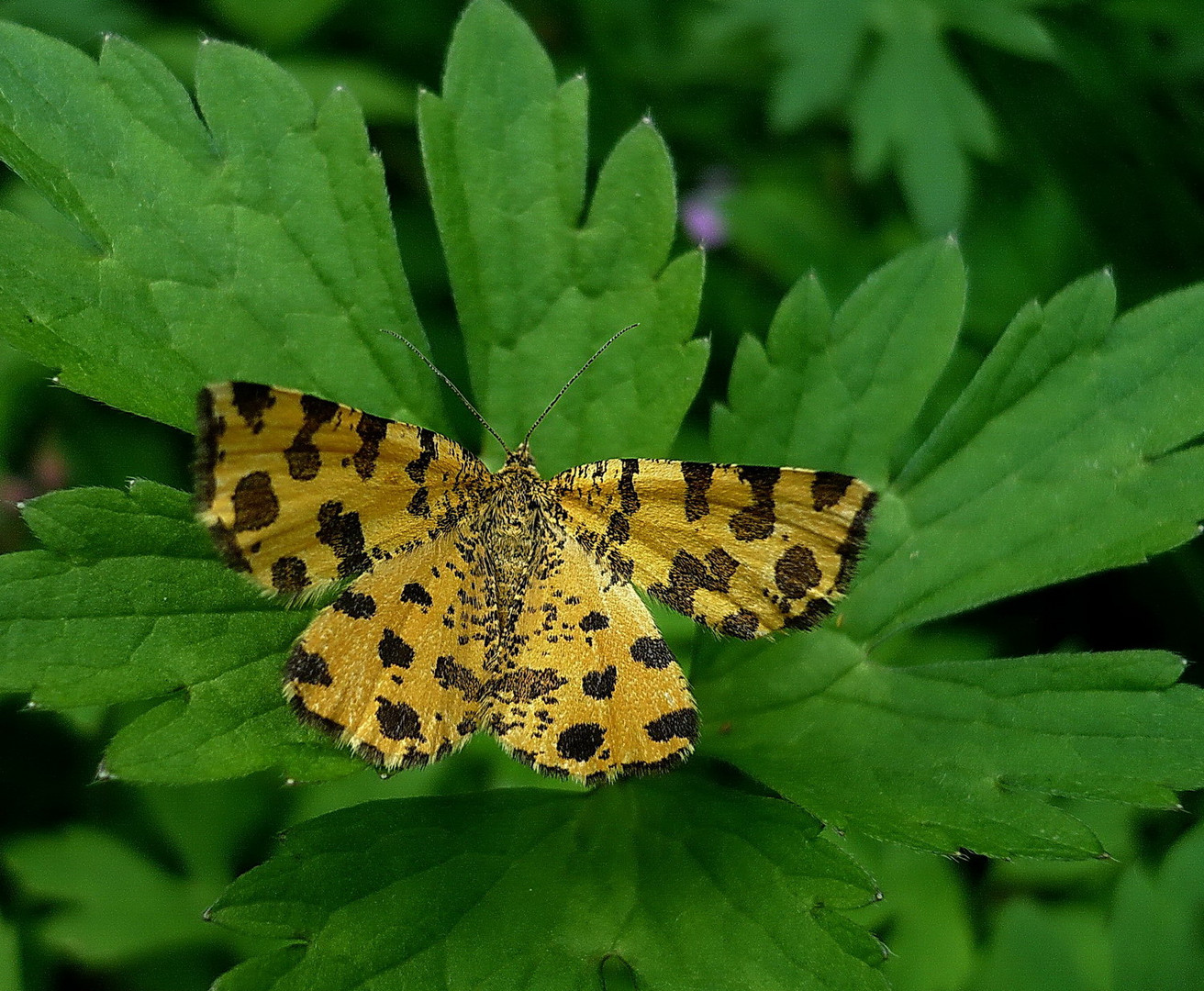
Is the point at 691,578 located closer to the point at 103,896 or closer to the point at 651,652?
the point at 651,652

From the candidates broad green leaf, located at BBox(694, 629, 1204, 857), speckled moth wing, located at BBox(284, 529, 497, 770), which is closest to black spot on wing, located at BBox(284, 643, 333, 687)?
speckled moth wing, located at BBox(284, 529, 497, 770)

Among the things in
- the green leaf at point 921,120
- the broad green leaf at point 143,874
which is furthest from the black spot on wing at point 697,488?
the green leaf at point 921,120

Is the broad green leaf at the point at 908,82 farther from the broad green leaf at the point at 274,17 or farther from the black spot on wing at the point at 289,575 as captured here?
the black spot on wing at the point at 289,575

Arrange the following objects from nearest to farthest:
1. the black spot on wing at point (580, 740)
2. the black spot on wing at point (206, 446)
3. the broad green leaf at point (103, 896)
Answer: the black spot on wing at point (206, 446) < the black spot on wing at point (580, 740) < the broad green leaf at point (103, 896)

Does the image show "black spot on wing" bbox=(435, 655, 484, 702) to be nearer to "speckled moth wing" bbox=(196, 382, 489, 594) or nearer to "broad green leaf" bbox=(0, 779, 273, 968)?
"speckled moth wing" bbox=(196, 382, 489, 594)

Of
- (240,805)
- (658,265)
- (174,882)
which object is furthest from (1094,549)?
(174,882)

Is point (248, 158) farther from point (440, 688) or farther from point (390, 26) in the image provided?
point (390, 26)
